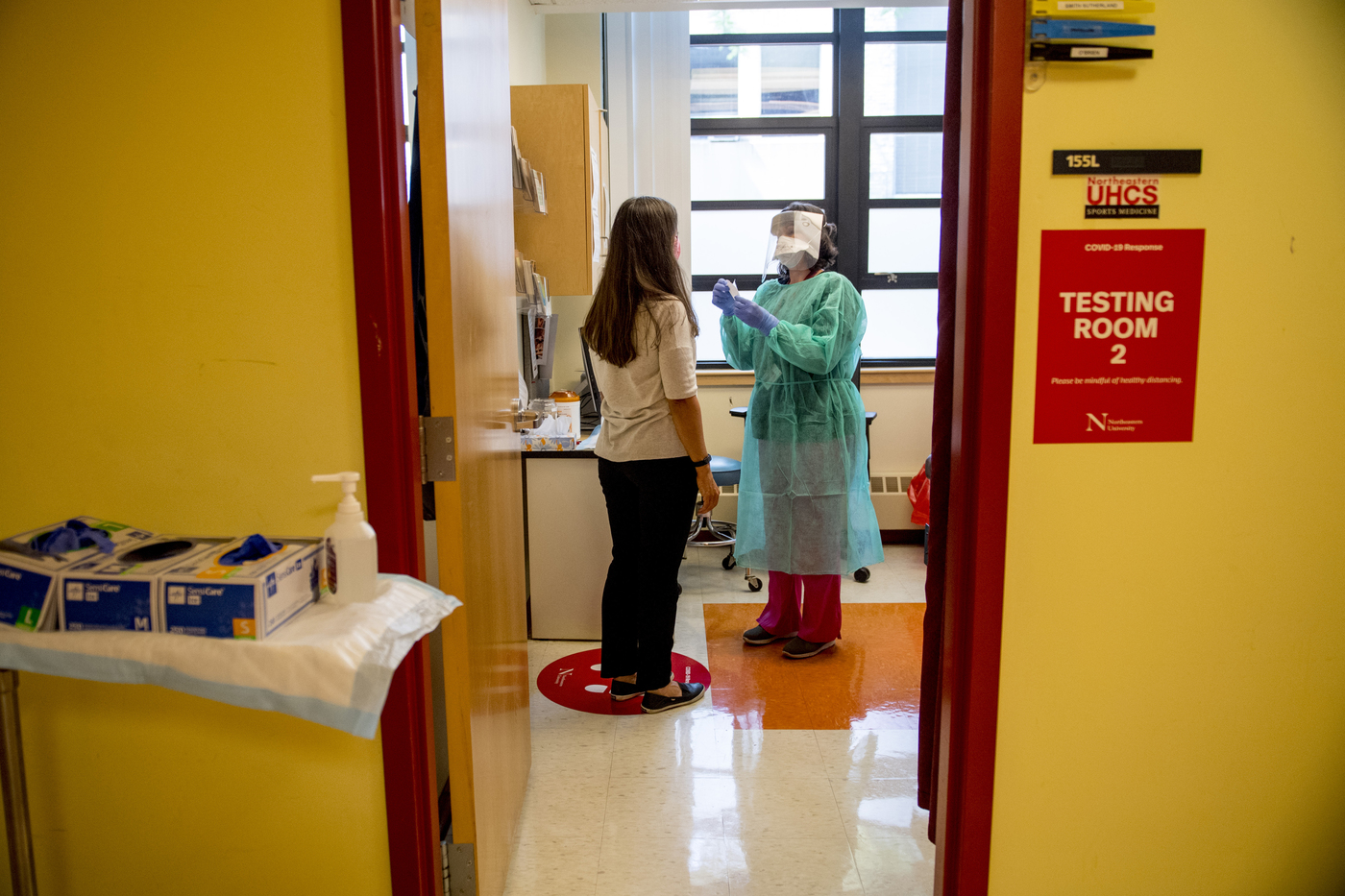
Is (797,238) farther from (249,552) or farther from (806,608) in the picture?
(249,552)

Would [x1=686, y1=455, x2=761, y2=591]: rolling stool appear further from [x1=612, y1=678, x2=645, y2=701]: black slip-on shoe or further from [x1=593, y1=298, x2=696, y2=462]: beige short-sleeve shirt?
[x1=593, y1=298, x2=696, y2=462]: beige short-sleeve shirt

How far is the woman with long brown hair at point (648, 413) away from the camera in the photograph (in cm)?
227

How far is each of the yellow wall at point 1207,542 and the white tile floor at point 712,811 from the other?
21.5 inches

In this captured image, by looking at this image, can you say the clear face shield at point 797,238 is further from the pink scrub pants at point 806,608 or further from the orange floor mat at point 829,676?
the orange floor mat at point 829,676

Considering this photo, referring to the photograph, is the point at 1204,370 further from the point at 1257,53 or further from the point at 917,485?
the point at 917,485

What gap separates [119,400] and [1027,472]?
4.54ft

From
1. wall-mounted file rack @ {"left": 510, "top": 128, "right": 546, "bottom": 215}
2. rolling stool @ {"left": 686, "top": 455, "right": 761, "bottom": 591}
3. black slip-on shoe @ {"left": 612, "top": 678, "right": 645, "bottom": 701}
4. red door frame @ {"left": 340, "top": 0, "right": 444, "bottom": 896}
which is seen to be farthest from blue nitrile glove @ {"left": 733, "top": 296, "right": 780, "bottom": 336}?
red door frame @ {"left": 340, "top": 0, "right": 444, "bottom": 896}

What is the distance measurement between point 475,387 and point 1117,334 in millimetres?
1079

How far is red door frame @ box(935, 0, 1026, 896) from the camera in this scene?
1.20 m

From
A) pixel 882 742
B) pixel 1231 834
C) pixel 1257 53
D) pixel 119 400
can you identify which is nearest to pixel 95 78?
pixel 119 400

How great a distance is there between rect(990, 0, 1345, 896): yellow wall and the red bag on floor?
2660 millimetres

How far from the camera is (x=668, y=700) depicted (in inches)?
101

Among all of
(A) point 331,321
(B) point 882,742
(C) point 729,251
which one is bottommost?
(B) point 882,742

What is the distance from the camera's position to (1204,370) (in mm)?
1279
